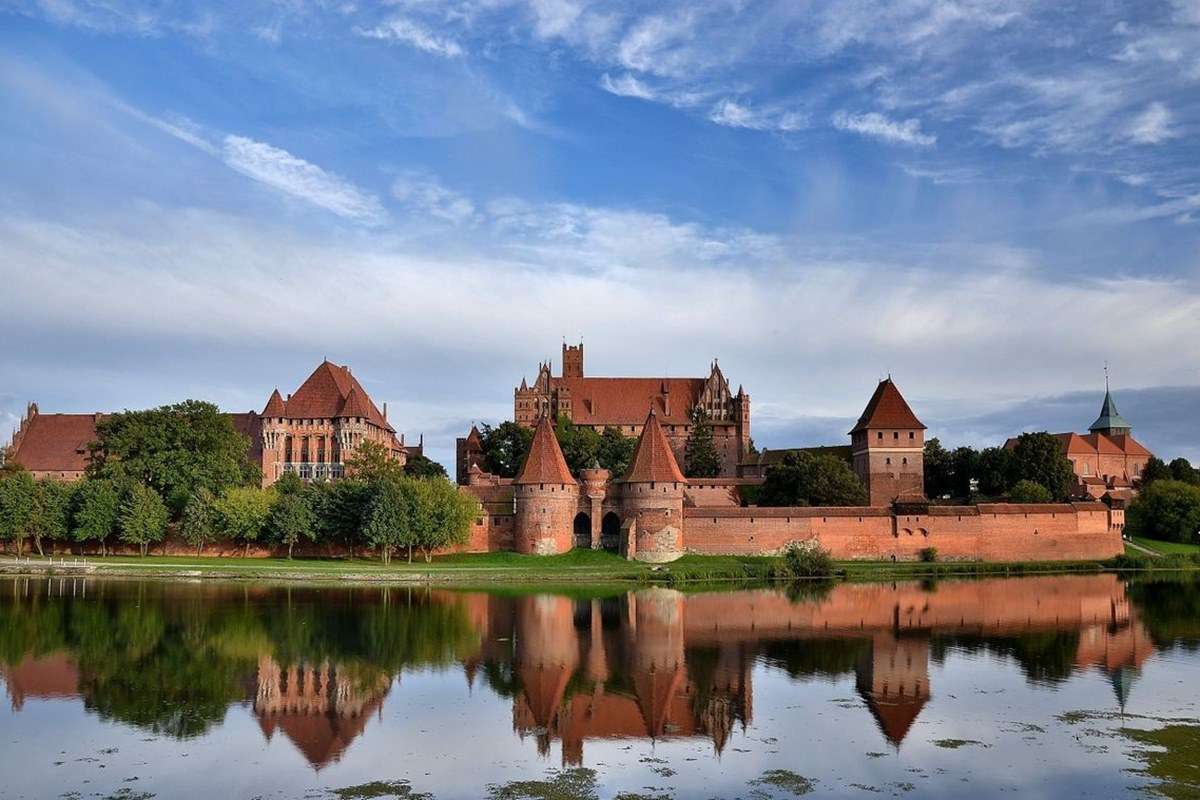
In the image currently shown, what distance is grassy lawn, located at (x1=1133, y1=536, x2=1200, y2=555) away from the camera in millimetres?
59969

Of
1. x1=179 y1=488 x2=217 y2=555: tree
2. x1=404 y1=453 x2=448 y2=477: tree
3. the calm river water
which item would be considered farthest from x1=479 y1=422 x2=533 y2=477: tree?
the calm river water

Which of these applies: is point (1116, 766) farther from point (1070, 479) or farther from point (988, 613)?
point (1070, 479)

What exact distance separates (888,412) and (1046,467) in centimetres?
946

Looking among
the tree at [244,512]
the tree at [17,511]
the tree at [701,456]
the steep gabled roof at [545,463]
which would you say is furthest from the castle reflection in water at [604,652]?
the tree at [701,456]

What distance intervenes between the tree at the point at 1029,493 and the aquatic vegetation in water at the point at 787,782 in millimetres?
47610

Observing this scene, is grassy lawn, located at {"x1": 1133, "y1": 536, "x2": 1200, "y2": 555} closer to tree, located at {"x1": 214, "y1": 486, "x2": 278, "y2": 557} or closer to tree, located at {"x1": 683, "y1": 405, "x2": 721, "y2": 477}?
tree, located at {"x1": 683, "y1": 405, "x2": 721, "y2": 477}

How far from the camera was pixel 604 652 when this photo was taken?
2644 centimetres

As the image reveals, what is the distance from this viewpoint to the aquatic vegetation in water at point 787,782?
15.1m

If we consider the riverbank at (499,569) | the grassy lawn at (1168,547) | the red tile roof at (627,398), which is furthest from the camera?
the red tile roof at (627,398)

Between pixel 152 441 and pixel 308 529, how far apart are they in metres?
12.5

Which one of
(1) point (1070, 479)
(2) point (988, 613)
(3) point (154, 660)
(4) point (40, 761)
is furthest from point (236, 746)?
(1) point (1070, 479)

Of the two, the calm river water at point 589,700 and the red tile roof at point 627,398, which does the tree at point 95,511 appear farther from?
the red tile roof at point 627,398

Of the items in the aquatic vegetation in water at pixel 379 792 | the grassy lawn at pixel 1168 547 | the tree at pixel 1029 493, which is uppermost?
the tree at pixel 1029 493

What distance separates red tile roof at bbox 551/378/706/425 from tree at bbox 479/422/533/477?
52.2ft
